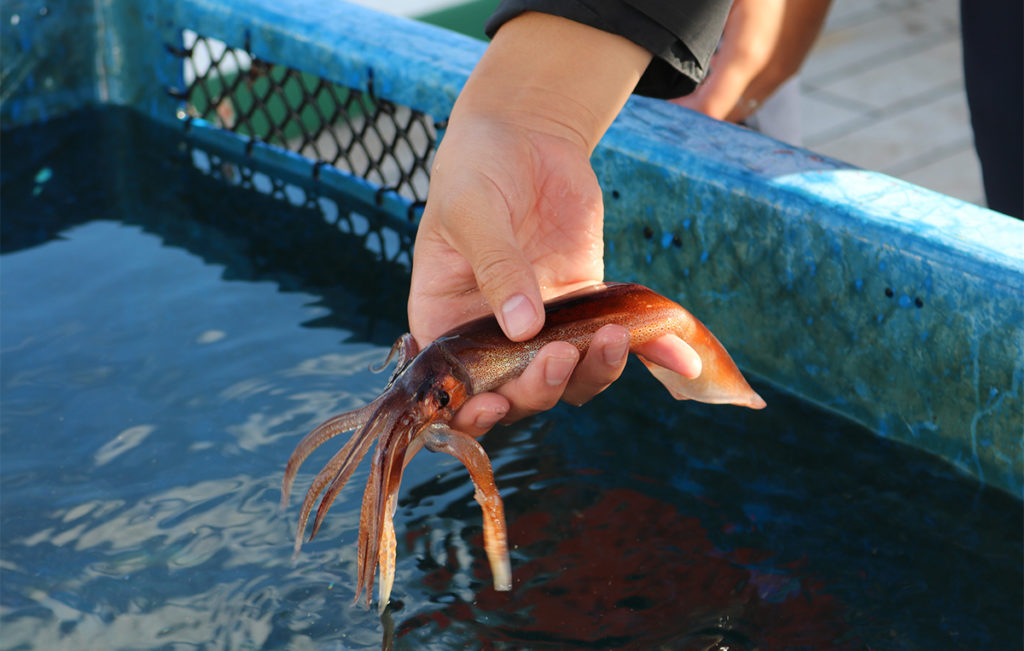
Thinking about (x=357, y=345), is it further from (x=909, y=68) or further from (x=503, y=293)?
(x=909, y=68)

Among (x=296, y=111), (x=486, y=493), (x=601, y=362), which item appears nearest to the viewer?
(x=486, y=493)

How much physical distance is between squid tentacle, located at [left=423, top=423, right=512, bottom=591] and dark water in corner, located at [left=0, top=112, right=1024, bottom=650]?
0.35 ft

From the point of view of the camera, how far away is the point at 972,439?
1.62 meters

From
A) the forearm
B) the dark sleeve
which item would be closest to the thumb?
the forearm

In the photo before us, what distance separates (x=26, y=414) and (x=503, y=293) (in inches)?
36.1

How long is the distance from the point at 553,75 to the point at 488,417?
53 centimetres

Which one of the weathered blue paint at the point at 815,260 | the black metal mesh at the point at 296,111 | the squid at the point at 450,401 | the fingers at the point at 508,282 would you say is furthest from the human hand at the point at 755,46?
the fingers at the point at 508,282

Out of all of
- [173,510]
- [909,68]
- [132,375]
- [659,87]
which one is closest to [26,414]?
[132,375]

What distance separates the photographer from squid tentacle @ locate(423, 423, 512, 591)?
51.1 inches

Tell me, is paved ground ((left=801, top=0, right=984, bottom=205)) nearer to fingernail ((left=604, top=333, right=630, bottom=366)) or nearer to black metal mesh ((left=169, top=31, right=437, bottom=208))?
black metal mesh ((left=169, top=31, right=437, bottom=208))

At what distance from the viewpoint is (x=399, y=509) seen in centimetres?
158

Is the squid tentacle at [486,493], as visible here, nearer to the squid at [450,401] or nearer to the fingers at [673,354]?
the squid at [450,401]

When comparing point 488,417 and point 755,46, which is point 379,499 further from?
point 755,46

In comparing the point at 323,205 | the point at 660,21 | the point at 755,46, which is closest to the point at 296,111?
the point at 323,205
